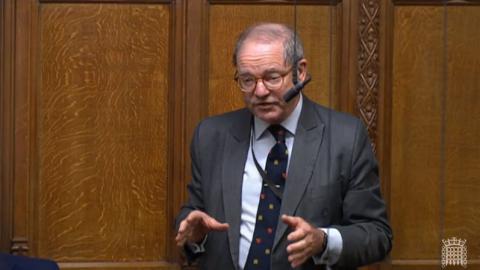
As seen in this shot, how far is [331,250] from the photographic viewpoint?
390cm

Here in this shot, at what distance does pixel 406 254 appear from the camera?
17.5 ft

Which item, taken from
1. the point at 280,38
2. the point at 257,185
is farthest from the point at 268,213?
the point at 280,38

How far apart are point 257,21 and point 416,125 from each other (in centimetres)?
75

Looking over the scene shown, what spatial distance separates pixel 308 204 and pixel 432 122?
1396 mm

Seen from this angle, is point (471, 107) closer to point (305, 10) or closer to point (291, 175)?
point (305, 10)

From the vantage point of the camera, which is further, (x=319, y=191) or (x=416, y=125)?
(x=416, y=125)

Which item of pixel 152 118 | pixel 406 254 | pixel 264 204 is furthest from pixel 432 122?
pixel 264 204

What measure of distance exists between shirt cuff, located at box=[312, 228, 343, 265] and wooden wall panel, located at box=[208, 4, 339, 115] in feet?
4.64

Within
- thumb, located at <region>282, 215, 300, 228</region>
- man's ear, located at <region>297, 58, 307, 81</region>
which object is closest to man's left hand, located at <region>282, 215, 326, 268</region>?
thumb, located at <region>282, 215, 300, 228</region>

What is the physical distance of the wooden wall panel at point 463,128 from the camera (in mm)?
5258

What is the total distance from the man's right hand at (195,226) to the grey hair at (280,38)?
1.80 feet

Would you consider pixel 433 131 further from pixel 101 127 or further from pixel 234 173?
pixel 234 173

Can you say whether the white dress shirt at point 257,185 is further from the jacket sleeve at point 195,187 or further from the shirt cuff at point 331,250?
the jacket sleeve at point 195,187

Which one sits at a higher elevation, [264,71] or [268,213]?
[264,71]
